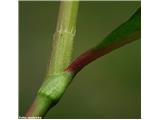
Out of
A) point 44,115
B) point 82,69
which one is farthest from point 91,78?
point 44,115
